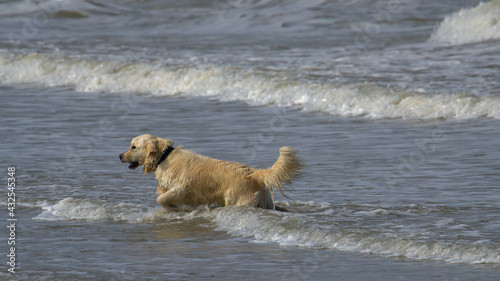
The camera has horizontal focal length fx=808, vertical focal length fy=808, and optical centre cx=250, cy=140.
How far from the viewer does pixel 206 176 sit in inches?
305

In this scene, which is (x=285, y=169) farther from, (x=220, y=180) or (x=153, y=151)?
(x=153, y=151)

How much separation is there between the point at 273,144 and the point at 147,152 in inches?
121

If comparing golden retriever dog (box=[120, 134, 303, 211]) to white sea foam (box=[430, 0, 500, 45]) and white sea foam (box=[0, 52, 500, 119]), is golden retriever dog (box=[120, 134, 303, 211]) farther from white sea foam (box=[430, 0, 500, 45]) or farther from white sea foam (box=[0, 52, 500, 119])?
white sea foam (box=[430, 0, 500, 45])

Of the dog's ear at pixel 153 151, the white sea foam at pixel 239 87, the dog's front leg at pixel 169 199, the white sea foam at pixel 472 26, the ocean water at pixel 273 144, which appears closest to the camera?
the ocean water at pixel 273 144

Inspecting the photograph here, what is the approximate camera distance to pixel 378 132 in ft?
38.1

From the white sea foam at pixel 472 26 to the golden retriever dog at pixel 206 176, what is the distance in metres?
14.6

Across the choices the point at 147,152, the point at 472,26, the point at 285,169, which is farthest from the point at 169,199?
the point at 472,26

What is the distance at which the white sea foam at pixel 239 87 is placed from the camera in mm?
13250

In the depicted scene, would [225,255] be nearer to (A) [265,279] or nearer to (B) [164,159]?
(A) [265,279]

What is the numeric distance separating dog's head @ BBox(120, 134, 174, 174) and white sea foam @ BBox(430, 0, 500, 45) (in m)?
14.6

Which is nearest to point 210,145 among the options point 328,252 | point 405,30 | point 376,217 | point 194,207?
point 194,207

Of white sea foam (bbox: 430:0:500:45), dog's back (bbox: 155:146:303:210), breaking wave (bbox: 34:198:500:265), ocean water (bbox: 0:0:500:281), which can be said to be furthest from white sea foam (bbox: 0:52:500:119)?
white sea foam (bbox: 430:0:500:45)

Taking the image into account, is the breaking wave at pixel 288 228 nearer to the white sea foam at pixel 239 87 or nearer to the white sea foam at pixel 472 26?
the white sea foam at pixel 239 87

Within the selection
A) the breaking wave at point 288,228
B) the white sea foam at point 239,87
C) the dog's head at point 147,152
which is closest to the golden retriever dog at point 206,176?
the dog's head at point 147,152
